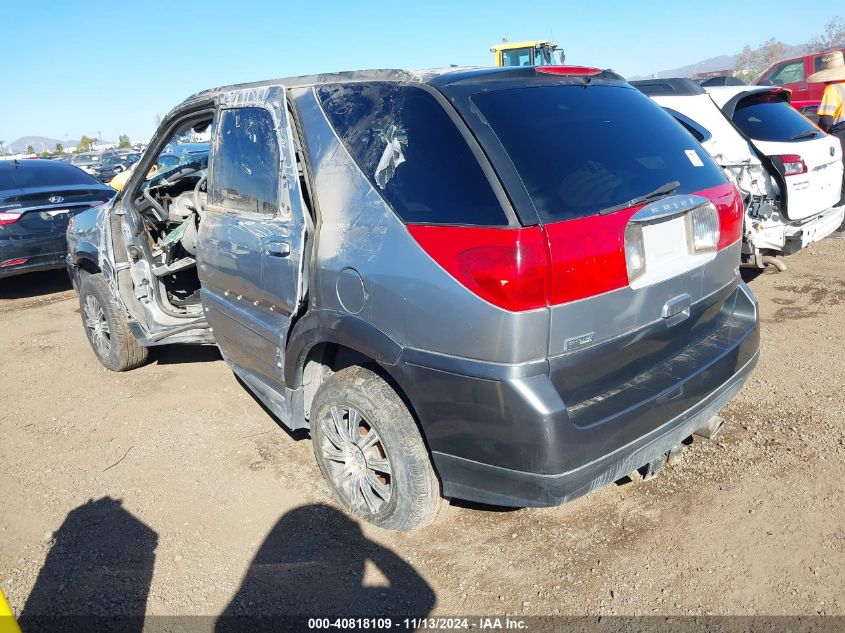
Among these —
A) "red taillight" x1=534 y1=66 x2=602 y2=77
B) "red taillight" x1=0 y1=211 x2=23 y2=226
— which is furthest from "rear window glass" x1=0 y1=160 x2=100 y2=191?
"red taillight" x1=534 y1=66 x2=602 y2=77

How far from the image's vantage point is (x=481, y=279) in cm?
211

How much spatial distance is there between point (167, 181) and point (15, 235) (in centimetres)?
340

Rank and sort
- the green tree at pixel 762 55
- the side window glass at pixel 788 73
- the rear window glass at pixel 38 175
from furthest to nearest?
the green tree at pixel 762 55
the side window glass at pixel 788 73
the rear window glass at pixel 38 175

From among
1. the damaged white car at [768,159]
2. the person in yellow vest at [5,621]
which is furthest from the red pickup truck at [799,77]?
the person in yellow vest at [5,621]

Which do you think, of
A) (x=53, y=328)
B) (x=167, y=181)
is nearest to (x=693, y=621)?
(x=167, y=181)

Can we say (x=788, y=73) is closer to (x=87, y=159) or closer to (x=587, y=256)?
(x=587, y=256)

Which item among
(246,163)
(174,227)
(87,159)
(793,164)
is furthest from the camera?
(87,159)

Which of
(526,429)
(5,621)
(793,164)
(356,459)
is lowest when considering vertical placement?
(356,459)

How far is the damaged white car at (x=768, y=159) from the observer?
550cm

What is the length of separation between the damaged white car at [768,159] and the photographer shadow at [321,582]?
167 inches

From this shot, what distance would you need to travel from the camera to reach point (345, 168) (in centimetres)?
261

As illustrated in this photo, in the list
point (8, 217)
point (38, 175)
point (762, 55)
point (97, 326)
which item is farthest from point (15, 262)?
point (762, 55)

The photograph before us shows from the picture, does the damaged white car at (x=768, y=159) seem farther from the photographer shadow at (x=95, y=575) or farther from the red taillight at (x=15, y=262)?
Result: the red taillight at (x=15, y=262)

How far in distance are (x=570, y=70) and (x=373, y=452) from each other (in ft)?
6.00
